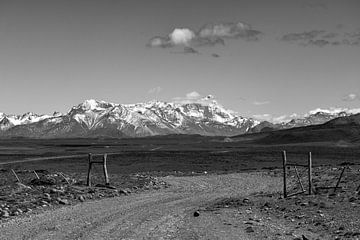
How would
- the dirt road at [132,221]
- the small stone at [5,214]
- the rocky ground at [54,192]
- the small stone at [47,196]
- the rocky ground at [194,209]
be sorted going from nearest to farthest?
1. the dirt road at [132,221]
2. the rocky ground at [194,209]
3. the small stone at [5,214]
4. the rocky ground at [54,192]
5. the small stone at [47,196]

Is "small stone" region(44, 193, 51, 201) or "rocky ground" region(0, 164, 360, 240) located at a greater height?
"small stone" region(44, 193, 51, 201)

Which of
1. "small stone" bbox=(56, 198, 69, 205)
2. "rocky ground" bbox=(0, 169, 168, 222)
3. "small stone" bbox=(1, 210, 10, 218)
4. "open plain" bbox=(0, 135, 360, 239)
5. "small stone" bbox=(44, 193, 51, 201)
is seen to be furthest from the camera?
"small stone" bbox=(44, 193, 51, 201)

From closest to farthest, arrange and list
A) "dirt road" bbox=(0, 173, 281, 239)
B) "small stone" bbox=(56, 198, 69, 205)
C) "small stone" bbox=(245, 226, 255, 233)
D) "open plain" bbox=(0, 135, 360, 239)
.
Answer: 1. "dirt road" bbox=(0, 173, 281, 239)
2. "open plain" bbox=(0, 135, 360, 239)
3. "small stone" bbox=(245, 226, 255, 233)
4. "small stone" bbox=(56, 198, 69, 205)

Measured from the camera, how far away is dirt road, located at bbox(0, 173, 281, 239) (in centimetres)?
2231

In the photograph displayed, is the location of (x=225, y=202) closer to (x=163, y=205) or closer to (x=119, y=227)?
(x=163, y=205)

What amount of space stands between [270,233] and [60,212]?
507 inches

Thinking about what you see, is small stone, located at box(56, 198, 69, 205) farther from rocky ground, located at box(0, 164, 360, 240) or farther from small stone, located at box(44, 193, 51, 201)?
small stone, located at box(44, 193, 51, 201)

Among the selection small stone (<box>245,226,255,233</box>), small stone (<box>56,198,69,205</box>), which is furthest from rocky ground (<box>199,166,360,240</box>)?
small stone (<box>56,198,69,205</box>)

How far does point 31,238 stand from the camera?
21.9 meters

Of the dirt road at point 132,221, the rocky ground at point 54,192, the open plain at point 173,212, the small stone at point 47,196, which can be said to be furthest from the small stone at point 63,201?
the dirt road at point 132,221

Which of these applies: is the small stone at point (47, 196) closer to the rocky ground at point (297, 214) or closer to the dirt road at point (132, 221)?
the dirt road at point (132, 221)

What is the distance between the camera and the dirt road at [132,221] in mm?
22312

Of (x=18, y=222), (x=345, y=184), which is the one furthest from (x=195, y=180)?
(x=18, y=222)

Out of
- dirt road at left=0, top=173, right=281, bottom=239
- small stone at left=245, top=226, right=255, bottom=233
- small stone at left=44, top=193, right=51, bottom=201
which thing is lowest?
dirt road at left=0, top=173, right=281, bottom=239
